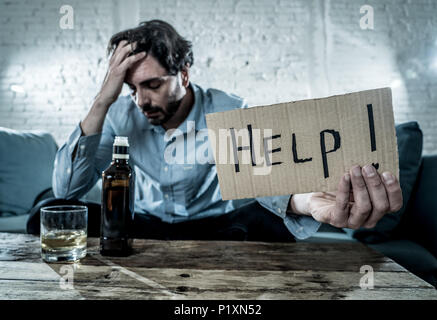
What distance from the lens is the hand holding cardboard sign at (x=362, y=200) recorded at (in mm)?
633

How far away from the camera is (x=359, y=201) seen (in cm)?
69

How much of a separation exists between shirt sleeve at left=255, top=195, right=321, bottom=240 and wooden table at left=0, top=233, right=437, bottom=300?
115 millimetres

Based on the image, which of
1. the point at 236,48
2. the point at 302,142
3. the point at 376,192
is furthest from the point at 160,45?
the point at 236,48

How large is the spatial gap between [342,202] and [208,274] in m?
0.34

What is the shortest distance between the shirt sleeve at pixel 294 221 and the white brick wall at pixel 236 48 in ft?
5.99

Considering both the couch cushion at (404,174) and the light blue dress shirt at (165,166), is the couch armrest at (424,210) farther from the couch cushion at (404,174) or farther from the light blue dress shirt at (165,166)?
the light blue dress shirt at (165,166)

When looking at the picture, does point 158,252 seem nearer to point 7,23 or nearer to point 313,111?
point 313,111

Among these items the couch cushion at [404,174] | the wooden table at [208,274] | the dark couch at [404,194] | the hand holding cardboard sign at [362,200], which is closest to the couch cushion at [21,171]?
the dark couch at [404,194]

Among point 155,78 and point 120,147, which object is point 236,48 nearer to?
point 155,78

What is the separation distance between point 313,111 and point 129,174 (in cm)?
43

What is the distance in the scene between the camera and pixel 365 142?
62 centimetres

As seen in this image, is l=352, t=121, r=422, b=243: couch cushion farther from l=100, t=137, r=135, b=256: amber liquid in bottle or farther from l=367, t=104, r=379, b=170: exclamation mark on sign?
l=100, t=137, r=135, b=256: amber liquid in bottle

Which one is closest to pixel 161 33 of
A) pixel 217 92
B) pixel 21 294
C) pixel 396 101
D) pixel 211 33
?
pixel 217 92

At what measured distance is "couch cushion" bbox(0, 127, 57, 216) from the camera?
1752 millimetres
